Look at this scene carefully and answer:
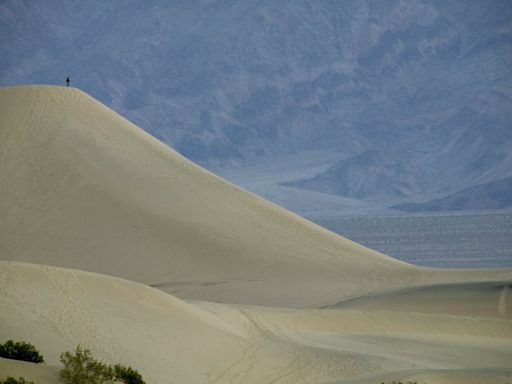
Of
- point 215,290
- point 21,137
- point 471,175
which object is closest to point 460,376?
point 215,290

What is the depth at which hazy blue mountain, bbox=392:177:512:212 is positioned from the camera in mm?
174625

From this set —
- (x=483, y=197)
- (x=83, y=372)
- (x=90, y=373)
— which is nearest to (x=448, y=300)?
(x=90, y=373)

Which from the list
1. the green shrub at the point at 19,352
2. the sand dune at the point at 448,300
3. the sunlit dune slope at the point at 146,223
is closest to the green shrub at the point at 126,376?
the green shrub at the point at 19,352

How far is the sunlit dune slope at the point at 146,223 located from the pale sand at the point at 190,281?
0.08 meters

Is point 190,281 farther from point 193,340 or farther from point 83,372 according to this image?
point 83,372

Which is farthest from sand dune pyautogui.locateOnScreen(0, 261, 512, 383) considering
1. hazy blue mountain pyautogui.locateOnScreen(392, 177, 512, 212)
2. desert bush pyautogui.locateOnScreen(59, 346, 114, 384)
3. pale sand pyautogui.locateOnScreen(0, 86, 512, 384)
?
hazy blue mountain pyautogui.locateOnScreen(392, 177, 512, 212)

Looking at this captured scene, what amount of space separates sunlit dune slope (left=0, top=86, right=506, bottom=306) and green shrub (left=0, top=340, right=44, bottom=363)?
67.9ft

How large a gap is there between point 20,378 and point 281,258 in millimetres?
30592

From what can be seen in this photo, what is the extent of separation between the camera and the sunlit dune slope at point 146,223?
43750 millimetres

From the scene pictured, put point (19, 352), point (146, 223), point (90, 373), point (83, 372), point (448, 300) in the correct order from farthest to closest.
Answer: point (146, 223)
point (448, 300)
point (19, 352)
point (90, 373)
point (83, 372)

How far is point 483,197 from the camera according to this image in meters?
176

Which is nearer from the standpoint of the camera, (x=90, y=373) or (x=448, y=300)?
(x=90, y=373)

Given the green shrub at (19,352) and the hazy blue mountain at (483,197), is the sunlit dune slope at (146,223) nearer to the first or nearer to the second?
the green shrub at (19,352)

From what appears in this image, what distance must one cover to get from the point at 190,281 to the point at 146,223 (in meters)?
5.20
